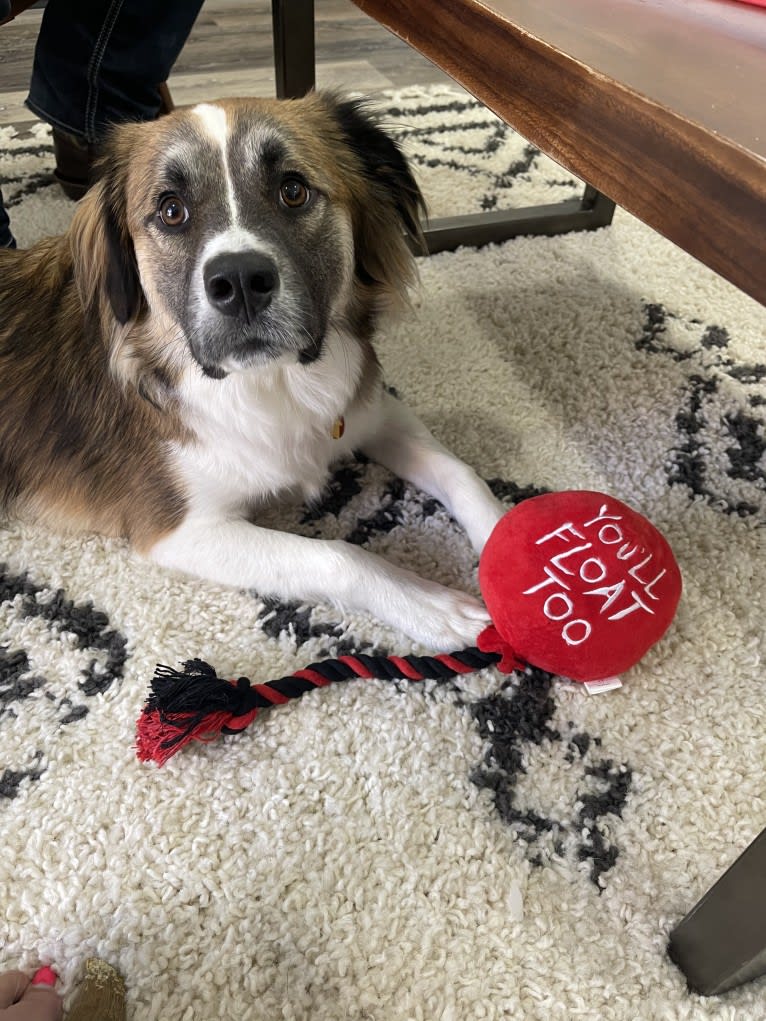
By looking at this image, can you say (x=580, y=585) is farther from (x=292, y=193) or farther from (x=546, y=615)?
(x=292, y=193)

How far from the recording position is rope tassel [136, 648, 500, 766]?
101 cm

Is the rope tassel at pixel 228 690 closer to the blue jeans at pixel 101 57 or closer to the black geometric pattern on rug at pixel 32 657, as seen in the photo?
the black geometric pattern on rug at pixel 32 657

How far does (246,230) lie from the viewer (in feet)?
3.40

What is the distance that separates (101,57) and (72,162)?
40 cm

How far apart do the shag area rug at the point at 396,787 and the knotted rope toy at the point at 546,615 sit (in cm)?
4

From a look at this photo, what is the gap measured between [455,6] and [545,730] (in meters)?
1.04

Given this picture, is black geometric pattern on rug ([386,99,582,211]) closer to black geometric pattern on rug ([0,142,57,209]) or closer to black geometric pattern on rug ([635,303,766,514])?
black geometric pattern on rug ([635,303,766,514])

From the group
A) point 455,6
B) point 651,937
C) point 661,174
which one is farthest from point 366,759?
point 455,6

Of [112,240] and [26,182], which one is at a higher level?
[112,240]

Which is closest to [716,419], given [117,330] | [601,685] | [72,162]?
[601,685]

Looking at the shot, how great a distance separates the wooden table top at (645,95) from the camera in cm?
68

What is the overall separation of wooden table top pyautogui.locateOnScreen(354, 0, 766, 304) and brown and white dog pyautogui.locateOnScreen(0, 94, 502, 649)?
0.94ft

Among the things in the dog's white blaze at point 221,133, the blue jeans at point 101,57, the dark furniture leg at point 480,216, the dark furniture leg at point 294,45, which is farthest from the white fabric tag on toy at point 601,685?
the blue jeans at point 101,57

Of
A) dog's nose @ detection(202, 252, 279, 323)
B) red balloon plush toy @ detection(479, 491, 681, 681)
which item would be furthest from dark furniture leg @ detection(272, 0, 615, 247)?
red balloon plush toy @ detection(479, 491, 681, 681)
